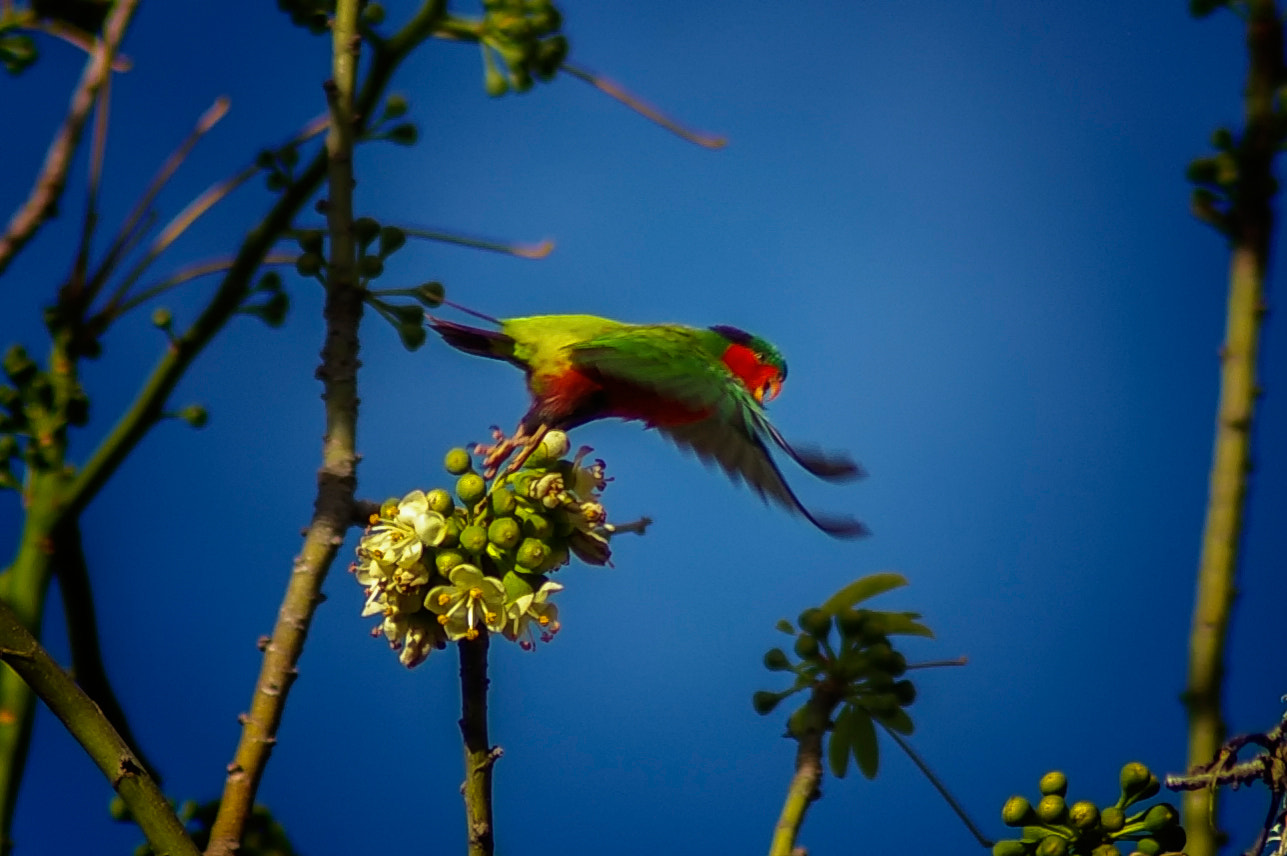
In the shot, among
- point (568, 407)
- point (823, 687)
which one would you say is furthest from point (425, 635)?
point (568, 407)

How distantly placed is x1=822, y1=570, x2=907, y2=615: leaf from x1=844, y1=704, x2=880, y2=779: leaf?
0.09 metres

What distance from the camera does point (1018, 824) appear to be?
799 millimetres

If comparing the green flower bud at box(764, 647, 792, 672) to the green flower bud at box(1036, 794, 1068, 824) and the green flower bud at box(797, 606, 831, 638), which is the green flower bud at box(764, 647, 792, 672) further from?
the green flower bud at box(1036, 794, 1068, 824)

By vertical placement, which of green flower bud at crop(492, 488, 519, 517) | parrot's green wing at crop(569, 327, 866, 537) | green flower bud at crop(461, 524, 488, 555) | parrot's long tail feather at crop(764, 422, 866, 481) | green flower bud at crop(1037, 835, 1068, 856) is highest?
parrot's green wing at crop(569, 327, 866, 537)

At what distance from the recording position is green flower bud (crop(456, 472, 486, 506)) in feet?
2.73

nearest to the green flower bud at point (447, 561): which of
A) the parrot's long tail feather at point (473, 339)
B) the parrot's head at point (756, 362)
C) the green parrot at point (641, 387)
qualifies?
the green parrot at point (641, 387)

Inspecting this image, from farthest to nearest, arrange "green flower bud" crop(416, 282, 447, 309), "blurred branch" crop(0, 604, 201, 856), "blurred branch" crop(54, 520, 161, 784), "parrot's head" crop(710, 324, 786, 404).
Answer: "parrot's head" crop(710, 324, 786, 404), "blurred branch" crop(54, 520, 161, 784), "green flower bud" crop(416, 282, 447, 309), "blurred branch" crop(0, 604, 201, 856)

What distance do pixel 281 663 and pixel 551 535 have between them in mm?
193

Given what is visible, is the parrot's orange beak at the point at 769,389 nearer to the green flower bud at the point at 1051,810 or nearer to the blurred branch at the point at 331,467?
the blurred branch at the point at 331,467

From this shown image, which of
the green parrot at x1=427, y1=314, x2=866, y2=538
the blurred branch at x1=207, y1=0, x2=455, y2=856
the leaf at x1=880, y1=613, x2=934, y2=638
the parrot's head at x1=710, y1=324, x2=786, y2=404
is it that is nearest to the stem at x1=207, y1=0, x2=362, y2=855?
the blurred branch at x1=207, y1=0, x2=455, y2=856

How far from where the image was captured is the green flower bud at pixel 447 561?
813 millimetres

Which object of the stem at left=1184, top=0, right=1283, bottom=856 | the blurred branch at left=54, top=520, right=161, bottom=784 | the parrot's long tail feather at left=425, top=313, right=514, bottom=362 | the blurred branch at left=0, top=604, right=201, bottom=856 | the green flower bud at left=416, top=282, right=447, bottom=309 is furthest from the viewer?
the parrot's long tail feather at left=425, top=313, right=514, bottom=362

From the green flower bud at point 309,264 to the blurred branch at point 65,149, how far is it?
0.53 meters

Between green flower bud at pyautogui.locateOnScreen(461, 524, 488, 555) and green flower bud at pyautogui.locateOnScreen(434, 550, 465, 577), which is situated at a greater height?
green flower bud at pyautogui.locateOnScreen(461, 524, 488, 555)
